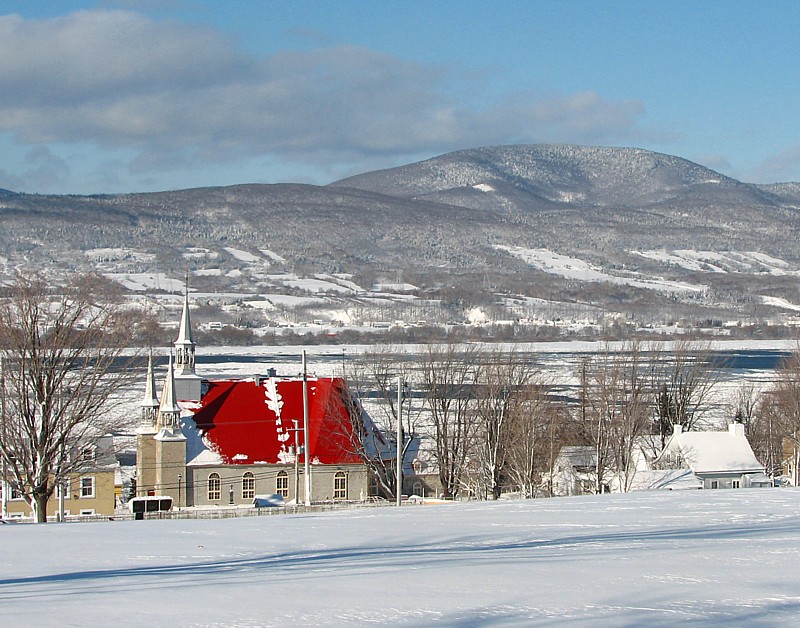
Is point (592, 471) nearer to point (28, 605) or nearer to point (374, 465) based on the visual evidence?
point (374, 465)

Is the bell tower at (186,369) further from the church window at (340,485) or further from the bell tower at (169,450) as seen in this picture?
the church window at (340,485)

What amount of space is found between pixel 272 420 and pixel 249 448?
78.4 inches

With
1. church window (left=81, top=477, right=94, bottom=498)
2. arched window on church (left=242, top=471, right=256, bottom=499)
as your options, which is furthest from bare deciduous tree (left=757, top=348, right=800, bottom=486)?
church window (left=81, top=477, right=94, bottom=498)

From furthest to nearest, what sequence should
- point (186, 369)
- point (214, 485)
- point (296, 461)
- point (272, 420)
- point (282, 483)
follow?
point (186, 369) → point (272, 420) → point (282, 483) → point (214, 485) → point (296, 461)

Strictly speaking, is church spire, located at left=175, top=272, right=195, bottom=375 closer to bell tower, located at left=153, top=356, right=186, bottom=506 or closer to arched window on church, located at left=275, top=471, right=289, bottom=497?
bell tower, located at left=153, top=356, right=186, bottom=506

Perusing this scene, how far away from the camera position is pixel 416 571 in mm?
10969

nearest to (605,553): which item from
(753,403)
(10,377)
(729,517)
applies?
(729,517)

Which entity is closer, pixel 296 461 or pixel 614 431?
pixel 296 461

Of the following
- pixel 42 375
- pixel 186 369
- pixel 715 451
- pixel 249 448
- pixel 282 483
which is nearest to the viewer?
pixel 42 375

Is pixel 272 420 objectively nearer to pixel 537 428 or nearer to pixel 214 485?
pixel 214 485

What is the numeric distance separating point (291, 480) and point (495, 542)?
96.3 feet

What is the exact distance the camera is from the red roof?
140 ft

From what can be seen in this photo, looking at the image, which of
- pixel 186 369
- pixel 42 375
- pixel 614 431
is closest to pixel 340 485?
pixel 186 369

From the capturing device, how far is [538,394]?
46938mm
